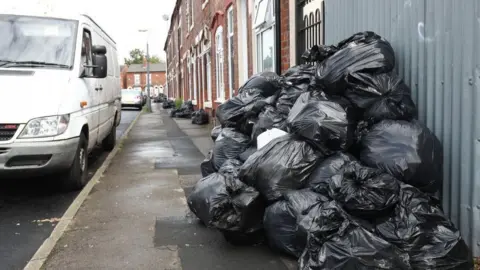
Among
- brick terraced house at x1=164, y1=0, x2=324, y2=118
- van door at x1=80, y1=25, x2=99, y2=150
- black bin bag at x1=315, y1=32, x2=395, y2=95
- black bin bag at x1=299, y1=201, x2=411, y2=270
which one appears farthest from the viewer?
brick terraced house at x1=164, y1=0, x2=324, y2=118

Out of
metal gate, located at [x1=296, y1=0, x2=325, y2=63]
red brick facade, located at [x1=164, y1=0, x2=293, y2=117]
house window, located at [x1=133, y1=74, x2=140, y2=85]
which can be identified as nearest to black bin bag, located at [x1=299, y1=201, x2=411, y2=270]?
metal gate, located at [x1=296, y1=0, x2=325, y2=63]

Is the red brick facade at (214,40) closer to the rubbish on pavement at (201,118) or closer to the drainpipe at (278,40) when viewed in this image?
the drainpipe at (278,40)

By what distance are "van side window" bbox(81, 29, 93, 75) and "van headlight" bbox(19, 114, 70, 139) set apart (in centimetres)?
131

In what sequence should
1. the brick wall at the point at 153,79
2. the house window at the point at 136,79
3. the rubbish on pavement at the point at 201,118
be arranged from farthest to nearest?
1. the house window at the point at 136,79
2. the brick wall at the point at 153,79
3. the rubbish on pavement at the point at 201,118

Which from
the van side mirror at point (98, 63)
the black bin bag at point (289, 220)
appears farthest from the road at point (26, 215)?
the black bin bag at point (289, 220)

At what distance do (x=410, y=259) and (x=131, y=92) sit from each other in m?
34.2

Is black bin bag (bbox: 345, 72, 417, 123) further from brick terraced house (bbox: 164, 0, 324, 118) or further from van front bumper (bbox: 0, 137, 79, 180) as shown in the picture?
van front bumper (bbox: 0, 137, 79, 180)

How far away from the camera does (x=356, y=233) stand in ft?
9.84

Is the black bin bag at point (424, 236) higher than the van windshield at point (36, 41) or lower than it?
lower

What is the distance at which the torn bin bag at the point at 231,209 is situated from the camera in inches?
151

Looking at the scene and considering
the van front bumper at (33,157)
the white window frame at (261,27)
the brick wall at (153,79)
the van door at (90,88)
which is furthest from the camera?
the brick wall at (153,79)

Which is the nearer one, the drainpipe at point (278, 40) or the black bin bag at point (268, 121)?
the black bin bag at point (268, 121)

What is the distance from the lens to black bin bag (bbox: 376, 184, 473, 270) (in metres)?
3.01

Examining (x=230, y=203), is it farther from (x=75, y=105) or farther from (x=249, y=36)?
(x=249, y=36)
